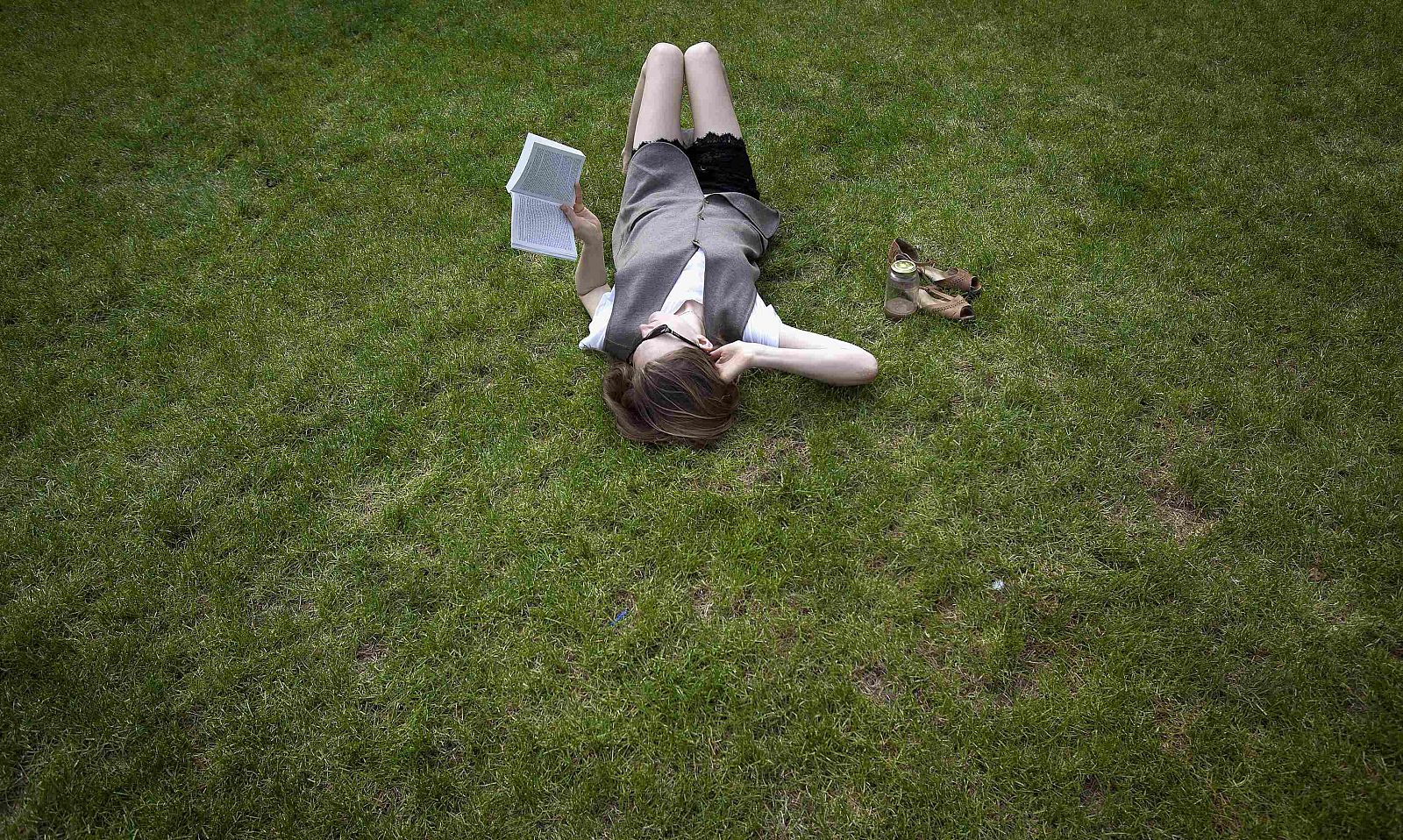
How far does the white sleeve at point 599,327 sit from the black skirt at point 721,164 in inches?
38.0

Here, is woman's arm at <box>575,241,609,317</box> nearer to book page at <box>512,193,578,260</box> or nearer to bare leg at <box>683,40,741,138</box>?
book page at <box>512,193,578,260</box>

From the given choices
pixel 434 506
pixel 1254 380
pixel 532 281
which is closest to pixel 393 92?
pixel 532 281

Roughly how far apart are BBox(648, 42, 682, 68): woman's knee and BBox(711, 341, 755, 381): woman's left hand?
2.05 m

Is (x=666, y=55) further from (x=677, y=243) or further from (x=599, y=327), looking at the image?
(x=599, y=327)

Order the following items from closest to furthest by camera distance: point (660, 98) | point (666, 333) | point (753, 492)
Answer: point (753, 492) → point (666, 333) → point (660, 98)

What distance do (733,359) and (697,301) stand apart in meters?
0.38

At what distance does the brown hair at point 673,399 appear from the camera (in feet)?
10.4

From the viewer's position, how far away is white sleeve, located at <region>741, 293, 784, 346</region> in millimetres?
3543

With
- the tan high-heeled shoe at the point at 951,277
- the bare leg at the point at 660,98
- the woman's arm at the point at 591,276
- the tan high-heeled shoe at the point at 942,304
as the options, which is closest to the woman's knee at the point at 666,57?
the bare leg at the point at 660,98

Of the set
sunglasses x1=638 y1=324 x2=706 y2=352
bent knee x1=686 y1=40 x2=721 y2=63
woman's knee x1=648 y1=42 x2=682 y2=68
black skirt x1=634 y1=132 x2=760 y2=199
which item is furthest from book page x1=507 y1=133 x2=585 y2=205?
bent knee x1=686 y1=40 x2=721 y2=63

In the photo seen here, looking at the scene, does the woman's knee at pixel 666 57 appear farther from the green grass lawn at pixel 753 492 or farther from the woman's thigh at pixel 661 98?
the green grass lawn at pixel 753 492

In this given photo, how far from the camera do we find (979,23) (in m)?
6.22

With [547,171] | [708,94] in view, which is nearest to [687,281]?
[547,171]

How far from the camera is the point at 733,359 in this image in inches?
134
